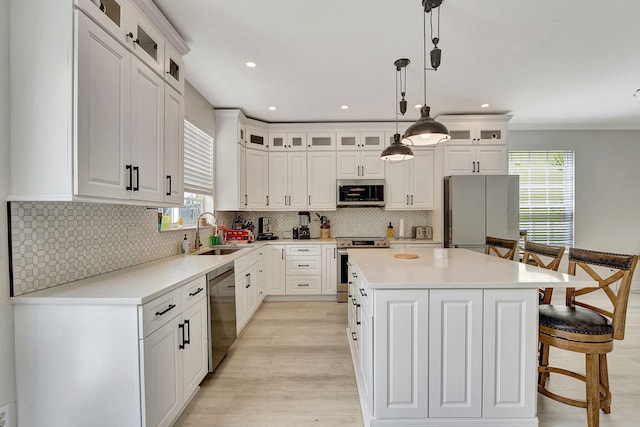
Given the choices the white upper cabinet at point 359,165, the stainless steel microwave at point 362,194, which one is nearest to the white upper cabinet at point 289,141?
the white upper cabinet at point 359,165

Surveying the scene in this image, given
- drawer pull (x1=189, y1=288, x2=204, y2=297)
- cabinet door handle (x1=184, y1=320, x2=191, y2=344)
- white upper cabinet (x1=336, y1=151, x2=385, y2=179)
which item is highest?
white upper cabinet (x1=336, y1=151, x2=385, y2=179)

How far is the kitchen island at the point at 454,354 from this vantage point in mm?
1596

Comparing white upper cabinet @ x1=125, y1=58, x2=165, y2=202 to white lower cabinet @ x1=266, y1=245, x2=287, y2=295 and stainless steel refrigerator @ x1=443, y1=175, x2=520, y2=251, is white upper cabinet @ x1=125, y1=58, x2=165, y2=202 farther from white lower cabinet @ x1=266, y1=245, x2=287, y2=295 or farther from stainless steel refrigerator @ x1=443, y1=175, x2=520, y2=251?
stainless steel refrigerator @ x1=443, y1=175, x2=520, y2=251

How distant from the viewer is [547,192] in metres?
4.71

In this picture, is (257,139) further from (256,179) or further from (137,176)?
(137,176)

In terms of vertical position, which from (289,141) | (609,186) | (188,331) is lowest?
(188,331)

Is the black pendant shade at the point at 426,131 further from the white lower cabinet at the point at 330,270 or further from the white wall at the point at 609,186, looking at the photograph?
the white wall at the point at 609,186

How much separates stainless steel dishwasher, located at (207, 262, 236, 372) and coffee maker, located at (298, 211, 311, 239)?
1965 millimetres

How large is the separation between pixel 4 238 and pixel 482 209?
14.4 feet

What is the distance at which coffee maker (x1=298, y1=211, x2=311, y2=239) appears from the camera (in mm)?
4539

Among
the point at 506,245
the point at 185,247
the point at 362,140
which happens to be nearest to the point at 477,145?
the point at 362,140

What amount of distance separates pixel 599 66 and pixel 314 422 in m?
3.97

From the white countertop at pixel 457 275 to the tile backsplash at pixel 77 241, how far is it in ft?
5.64

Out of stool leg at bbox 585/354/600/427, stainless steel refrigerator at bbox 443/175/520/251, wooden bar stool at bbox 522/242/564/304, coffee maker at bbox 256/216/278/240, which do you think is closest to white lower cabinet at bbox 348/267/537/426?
stool leg at bbox 585/354/600/427
